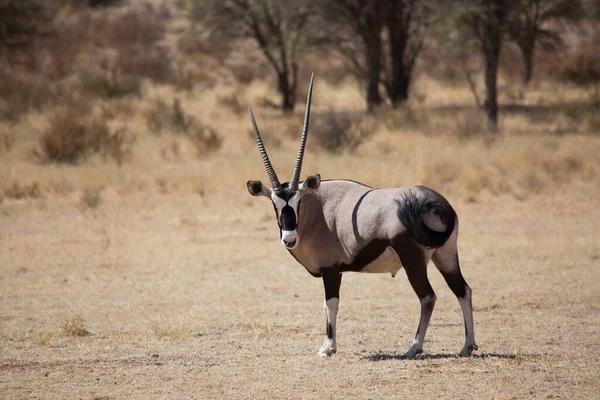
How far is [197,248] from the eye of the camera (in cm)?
1248

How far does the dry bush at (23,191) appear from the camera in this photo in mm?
15883

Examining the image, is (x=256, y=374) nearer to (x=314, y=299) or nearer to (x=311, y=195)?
(x=311, y=195)

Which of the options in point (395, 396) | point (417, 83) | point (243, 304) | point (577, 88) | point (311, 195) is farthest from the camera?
point (417, 83)

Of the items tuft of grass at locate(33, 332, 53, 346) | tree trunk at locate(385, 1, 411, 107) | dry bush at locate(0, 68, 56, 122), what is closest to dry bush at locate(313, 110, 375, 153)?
tree trunk at locate(385, 1, 411, 107)

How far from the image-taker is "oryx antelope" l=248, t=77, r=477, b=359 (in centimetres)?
651

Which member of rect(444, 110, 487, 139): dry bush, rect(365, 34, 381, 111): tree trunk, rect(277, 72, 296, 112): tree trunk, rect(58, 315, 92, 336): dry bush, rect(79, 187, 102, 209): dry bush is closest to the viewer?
rect(58, 315, 92, 336): dry bush

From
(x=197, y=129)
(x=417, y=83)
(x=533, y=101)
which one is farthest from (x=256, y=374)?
(x=417, y=83)

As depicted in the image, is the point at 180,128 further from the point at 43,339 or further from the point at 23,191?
the point at 43,339

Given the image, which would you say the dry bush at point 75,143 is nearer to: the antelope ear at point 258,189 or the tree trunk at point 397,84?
the tree trunk at point 397,84

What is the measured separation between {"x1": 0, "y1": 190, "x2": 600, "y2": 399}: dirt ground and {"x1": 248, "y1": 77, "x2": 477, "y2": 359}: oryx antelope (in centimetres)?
48

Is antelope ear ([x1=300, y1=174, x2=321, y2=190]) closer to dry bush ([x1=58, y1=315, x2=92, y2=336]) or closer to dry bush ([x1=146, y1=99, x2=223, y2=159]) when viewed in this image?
dry bush ([x1=58, y1=315, x2=92, y2=336])

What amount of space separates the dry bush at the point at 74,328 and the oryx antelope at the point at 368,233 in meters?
2.20

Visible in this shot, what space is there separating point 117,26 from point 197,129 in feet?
92.3

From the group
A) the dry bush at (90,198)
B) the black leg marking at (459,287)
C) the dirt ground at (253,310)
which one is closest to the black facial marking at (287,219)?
the dirt ground at (253,310)
